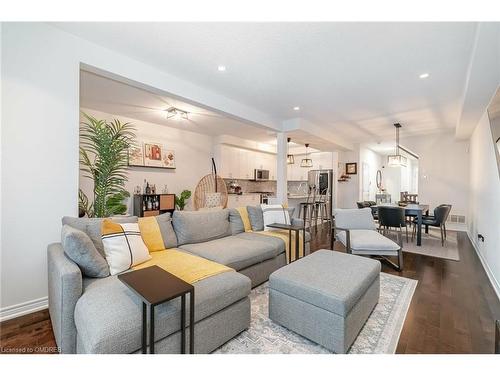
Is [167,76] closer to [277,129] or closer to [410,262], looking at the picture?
[277,129]

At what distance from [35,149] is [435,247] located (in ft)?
19.7

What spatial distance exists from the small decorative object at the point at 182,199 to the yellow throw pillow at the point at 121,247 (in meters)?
3.48

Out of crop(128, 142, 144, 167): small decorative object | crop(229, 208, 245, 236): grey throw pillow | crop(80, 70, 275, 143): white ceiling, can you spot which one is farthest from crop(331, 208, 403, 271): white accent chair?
crop(128, 142, 144, 167): small decorative object

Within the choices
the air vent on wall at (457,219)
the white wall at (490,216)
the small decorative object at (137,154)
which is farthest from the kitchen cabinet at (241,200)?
the air vent on wall at (457,219)

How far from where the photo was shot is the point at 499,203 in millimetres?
2535

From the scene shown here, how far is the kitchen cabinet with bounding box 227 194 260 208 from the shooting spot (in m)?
6.34

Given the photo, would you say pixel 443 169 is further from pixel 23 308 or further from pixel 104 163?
pixel 23 308

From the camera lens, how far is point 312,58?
2.49 m

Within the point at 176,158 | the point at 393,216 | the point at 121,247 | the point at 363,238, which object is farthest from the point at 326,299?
the point at 176,158

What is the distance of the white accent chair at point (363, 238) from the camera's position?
2.91m

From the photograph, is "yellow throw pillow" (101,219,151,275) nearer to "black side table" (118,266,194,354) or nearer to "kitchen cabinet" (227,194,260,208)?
"black side table" (118,266,194,354)

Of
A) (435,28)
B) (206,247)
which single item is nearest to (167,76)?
(206,247)

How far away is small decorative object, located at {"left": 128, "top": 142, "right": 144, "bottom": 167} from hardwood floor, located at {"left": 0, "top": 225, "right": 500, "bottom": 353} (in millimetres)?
3341

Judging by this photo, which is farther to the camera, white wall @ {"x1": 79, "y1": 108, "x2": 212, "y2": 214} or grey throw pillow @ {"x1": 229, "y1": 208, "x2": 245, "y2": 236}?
white wall @ {"x1": 79, "y1": 108, "x2": 212, "y2": 214}
